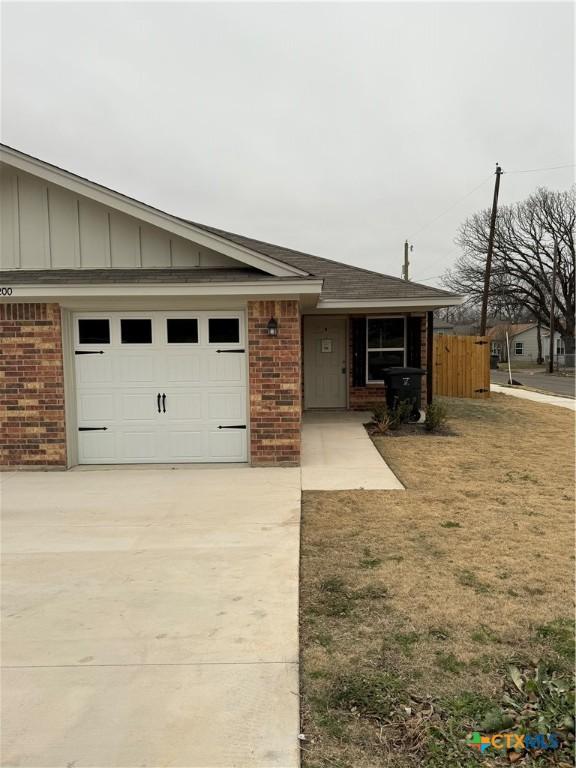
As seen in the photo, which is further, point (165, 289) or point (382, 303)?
point (382, 303)

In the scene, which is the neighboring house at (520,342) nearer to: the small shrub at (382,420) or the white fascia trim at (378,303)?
the white fascia trim at (378,303)

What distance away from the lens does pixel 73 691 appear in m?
2.90

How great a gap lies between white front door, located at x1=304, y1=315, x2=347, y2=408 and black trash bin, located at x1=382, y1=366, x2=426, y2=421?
2.04 meters

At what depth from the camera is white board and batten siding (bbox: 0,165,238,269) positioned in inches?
309

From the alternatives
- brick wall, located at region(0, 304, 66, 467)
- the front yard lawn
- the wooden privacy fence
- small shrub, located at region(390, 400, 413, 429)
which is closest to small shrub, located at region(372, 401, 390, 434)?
small shrub, located at region(390, 400, 413, 429)

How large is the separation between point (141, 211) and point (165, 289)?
1.17 meters

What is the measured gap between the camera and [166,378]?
8.02 meters

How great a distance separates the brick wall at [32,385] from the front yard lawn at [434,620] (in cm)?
391

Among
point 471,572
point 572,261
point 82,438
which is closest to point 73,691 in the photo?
point 471,572

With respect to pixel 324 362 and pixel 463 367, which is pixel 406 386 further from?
pixel 463 367

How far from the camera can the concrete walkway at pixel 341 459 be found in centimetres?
698

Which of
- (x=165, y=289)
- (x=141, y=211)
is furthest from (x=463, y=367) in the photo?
(x=141, y=211)

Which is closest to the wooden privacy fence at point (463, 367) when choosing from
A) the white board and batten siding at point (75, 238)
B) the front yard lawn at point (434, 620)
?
the front yard lawn at point (434, 620)

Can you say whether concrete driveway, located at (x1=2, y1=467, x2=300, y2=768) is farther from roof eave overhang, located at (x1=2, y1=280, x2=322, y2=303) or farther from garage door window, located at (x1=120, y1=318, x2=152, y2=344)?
roof eave overhang, located at (x1=2, y1=280, x2=322, y2=303)
